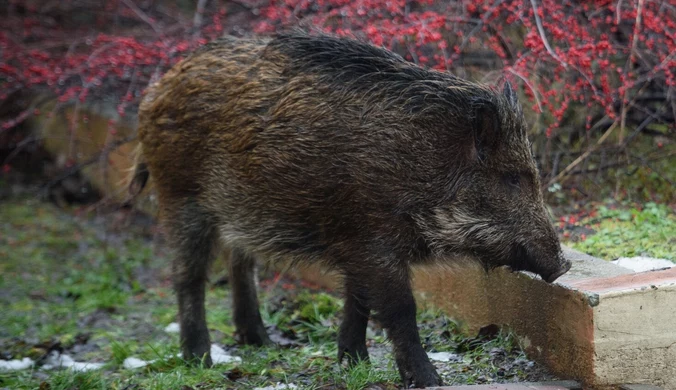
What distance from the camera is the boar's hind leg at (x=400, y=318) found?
357 cm

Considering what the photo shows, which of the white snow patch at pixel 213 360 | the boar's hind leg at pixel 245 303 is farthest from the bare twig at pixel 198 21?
the white snow patch at pixel 213 360

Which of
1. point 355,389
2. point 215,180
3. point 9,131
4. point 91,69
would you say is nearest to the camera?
point 355,389

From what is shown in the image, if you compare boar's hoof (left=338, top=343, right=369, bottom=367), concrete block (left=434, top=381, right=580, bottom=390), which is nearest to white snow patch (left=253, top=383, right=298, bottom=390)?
boar's hoof (left=338, top=343, right=369, bottom=367)

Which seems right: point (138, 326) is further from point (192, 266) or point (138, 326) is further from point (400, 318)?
point (400, 318)

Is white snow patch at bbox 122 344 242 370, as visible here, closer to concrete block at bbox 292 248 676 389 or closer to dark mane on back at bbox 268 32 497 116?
concrete block at bbox 292 248 676 389

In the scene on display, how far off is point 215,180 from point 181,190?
308 millimetres

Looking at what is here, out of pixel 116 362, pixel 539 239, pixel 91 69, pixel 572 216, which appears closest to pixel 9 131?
pixel 91 69

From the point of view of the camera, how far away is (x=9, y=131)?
31.6 feet

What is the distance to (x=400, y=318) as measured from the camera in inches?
142

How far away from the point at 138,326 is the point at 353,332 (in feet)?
7.59

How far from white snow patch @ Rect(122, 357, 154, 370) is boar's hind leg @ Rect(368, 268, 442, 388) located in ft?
5.33

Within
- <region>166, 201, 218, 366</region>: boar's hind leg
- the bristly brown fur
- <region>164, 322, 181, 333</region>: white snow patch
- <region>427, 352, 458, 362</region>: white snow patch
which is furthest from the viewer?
<region>164, 322, 181, 333</region>: white snow patch

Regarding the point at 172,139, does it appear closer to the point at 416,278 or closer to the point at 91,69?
the point at 416,278

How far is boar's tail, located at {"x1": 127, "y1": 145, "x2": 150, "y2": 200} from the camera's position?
511cm
